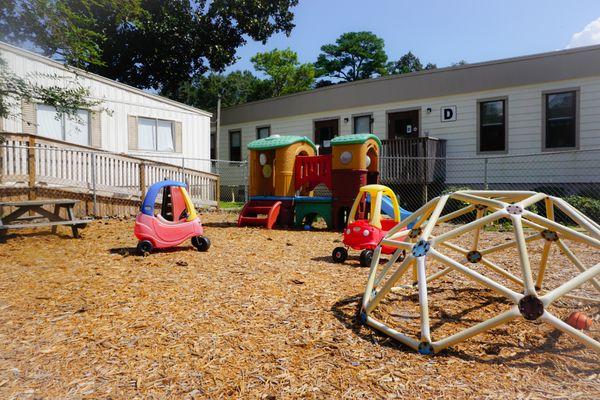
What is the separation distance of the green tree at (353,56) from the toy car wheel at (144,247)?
59408mm

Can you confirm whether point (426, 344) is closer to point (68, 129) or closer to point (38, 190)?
point (38, 190)

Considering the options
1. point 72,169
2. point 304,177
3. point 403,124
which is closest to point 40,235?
point 72,169

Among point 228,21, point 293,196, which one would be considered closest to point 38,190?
point 293,196

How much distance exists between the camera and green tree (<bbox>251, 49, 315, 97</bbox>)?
45500 mm

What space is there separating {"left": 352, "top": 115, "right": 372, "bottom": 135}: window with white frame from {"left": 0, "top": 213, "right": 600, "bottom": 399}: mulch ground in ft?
43.8

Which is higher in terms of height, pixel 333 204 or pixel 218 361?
pixel 333 204

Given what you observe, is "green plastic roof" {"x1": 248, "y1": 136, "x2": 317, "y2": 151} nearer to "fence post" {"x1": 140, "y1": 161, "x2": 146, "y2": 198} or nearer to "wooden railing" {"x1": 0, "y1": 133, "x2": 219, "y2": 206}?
"wooden railing" {"x1": 0, "y1": 133, "x2": 219, "y2": 206}

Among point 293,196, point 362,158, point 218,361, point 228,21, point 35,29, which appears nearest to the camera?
point 218,361

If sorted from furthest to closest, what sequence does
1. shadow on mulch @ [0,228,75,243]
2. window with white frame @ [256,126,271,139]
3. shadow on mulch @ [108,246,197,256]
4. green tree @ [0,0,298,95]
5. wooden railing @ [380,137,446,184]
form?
green tree @ [0,0,298,95] < window with white frame @ [256,126,271,139] < wooden railing @ [380,137,446,184] < shadow on mulch @ [0,228,75,243] < shadow on mulch @ [108,246,197,256]

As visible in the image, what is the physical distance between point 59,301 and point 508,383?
403cm

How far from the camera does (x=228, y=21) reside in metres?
28.1

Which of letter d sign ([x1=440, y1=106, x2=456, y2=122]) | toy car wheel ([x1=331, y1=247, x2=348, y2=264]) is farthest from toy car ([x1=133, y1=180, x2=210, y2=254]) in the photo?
letter d sign ([x1=440, y1=106, x2=456, y2=122])

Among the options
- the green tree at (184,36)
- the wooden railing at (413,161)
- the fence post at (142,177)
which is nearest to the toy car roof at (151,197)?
the fence post at (142,177)

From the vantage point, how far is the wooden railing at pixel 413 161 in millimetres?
15172
